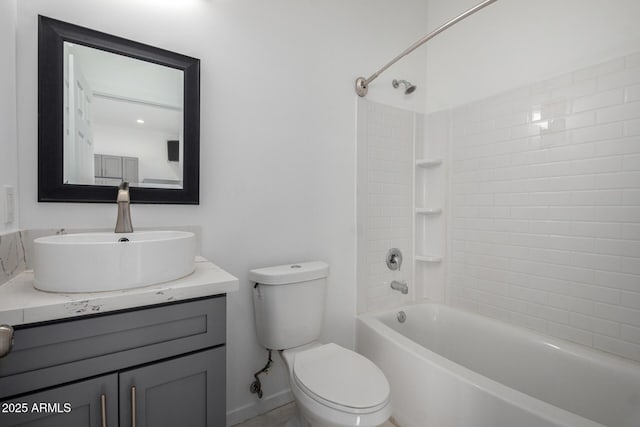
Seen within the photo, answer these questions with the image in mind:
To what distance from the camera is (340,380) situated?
1.21m

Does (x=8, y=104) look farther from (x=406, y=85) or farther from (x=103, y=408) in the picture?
(x=406, y=85)

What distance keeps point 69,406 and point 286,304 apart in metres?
0.85

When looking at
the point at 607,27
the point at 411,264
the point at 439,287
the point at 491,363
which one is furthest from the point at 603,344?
the point at 607,27

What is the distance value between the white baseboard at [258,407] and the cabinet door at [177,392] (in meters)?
0.65

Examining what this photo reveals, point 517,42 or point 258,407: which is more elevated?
point 517,42

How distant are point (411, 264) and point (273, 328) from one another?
4.09ft

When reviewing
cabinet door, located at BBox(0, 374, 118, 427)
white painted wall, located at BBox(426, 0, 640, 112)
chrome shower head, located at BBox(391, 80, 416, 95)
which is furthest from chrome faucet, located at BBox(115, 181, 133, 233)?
white painted wall, located at BBox(426, 0, 640, 112)

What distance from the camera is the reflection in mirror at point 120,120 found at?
1168 millimetres

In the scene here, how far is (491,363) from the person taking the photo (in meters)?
1.75

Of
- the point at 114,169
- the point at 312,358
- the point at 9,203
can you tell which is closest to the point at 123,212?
the point at 114,169

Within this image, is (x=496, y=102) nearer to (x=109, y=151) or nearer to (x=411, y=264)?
(x=411, y=264)

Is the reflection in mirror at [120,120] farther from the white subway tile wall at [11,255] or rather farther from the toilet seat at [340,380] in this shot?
the toilet seat at [340,380]

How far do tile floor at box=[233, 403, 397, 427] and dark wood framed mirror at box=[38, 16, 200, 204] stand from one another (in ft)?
3.95

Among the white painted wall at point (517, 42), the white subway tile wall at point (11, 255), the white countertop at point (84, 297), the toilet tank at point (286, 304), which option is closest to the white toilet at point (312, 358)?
the toilet tank at point (286, 304)
